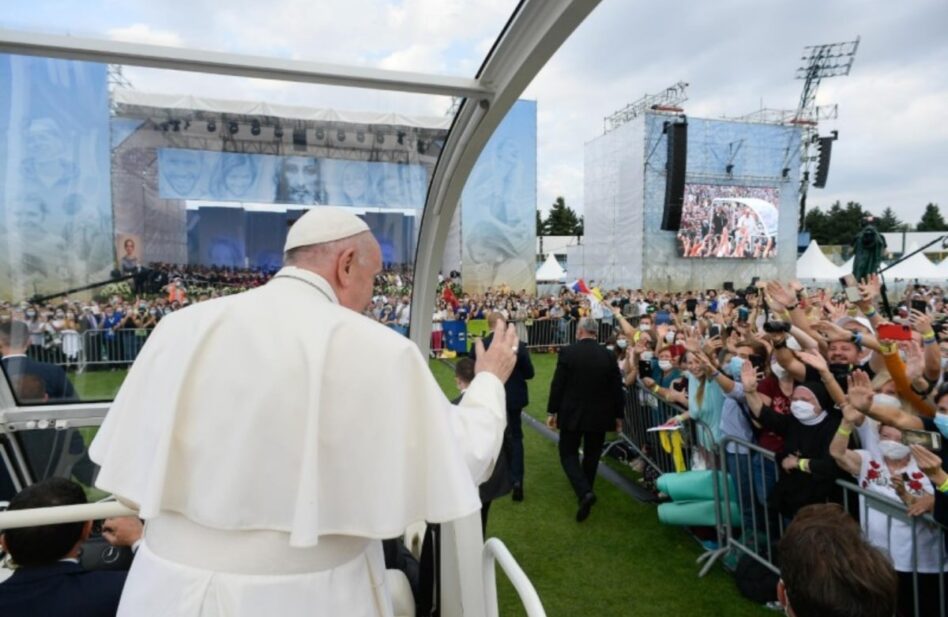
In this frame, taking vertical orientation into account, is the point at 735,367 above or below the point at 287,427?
below

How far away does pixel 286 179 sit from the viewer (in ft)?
9.98

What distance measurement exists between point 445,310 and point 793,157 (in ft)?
80.0

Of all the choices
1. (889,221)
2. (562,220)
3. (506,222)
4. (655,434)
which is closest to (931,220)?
(889,221)

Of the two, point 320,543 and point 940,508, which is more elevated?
point 320,543

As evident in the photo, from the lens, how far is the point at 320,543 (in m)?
1.54

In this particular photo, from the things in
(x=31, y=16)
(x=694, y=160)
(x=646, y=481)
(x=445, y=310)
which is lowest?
(x=646, y=481)

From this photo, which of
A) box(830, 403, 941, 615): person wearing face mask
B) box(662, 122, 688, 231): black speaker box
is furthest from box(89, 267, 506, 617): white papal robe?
box(662, 122, 688, 231): black speaker box

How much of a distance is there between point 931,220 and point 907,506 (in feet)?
310

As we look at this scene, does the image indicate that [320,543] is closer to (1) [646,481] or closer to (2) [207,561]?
(2) [207,561]

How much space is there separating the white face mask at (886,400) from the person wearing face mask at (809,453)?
27cm

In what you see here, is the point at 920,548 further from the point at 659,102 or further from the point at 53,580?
the point at 659,102

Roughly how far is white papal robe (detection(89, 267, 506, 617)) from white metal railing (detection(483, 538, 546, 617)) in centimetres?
37

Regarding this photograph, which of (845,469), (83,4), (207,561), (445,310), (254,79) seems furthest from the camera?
(445,310)

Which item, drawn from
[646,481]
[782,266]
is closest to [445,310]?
[646,481]
